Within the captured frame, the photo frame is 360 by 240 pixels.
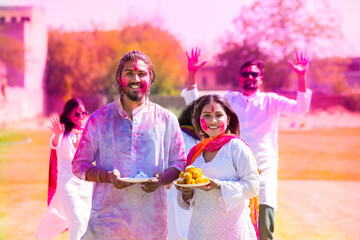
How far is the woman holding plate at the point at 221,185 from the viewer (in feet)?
11.4

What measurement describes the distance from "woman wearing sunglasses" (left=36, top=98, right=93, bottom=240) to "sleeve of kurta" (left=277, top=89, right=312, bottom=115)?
2161 millimetres

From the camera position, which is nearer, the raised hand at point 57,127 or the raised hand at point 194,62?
the raised hand at point 194,62

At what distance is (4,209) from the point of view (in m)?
9.65

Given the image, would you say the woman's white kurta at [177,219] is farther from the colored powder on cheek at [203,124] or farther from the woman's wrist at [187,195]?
the woman's wrist at [187,195]

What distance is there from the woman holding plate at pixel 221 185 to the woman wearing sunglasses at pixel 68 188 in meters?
2.28

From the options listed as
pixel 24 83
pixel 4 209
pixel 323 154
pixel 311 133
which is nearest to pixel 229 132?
pixel 4 209

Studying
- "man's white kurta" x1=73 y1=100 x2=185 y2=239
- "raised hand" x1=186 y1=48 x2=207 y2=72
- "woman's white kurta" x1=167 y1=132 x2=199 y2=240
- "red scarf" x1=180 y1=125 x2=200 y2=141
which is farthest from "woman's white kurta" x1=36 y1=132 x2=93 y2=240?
"man's white kurta" x1=73 y1=100 x2=185 y2=239

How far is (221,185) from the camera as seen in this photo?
3.42 m

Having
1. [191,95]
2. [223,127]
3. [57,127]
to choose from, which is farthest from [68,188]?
[223,127]

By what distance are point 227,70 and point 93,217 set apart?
40.0 metres

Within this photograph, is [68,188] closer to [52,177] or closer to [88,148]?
[52,177]

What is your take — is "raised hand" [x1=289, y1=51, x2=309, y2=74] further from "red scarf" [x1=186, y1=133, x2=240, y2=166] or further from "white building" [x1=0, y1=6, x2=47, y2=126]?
"white building" [x1=0, y1=6, x2=47, y2=126]

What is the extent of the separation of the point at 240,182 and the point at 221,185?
0.14m

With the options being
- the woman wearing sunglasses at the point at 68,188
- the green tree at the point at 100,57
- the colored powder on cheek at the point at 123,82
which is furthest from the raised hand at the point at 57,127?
the green tree at the point at 100,57
